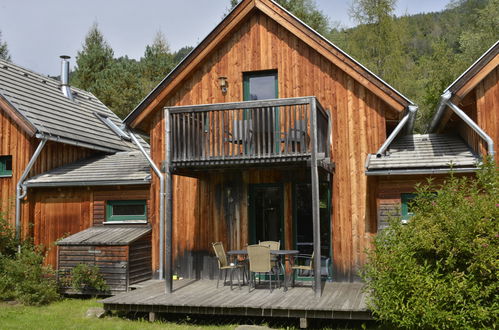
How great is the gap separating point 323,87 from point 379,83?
139cm

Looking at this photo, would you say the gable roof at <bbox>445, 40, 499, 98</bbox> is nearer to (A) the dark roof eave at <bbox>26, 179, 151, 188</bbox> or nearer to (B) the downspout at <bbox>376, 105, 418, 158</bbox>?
(B) the downspout at <bbox>376, 105, 418, 158</bbox>

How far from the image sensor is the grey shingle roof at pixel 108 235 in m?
11.8

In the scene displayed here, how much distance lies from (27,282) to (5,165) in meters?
4.70

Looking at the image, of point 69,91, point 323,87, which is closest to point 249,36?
point 323,87

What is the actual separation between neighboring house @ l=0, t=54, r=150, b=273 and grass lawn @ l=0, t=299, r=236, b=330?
118 inches

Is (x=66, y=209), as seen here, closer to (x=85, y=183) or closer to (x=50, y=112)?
(x=85, y=183)

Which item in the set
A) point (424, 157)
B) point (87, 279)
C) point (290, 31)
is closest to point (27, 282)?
point (87, 279)

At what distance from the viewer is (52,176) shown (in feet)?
45.4

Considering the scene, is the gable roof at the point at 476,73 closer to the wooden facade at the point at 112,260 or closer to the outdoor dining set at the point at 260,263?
the outdoor dining set at the point at 260,263

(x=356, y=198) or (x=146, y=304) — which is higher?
(x=356, y=198)

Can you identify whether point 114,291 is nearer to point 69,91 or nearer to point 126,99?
point 69,91

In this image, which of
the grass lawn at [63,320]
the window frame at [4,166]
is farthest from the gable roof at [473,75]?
the window frame at [4,166]

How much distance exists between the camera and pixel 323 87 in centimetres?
1188

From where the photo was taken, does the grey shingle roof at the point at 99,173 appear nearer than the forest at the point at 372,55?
Yes
